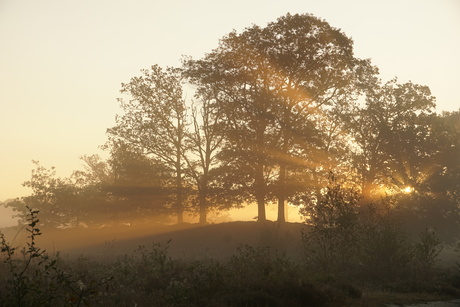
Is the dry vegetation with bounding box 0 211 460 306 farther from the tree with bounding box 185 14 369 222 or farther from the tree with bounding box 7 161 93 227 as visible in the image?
Answer: the tree with bounding box 7 161 93 227

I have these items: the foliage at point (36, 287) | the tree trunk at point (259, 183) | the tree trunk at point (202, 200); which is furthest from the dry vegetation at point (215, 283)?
the tree trunk at point (202, 200)

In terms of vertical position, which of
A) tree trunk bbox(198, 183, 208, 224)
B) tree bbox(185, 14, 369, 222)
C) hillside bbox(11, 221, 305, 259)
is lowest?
hillside bbox(11, 221, 305, 259)

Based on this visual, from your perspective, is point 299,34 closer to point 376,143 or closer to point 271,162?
point 271,162

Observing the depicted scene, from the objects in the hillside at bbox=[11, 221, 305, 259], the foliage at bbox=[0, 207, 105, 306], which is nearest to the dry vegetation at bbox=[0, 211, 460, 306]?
the foliage at bbox=[0, 207, 105, 306]

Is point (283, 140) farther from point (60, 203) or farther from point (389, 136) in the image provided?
point (60, 203)

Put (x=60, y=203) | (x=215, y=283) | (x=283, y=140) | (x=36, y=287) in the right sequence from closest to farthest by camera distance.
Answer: (x=36, y=287) < (x=215, y=283) < (x=283, y=140) < (x=60, y=203)

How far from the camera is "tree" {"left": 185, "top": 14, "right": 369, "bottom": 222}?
3428 cm

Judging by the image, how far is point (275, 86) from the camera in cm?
3516

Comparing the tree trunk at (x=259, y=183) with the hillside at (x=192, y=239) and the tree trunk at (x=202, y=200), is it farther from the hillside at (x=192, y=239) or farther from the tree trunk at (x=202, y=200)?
the tree trunk at (x=202, y=200)

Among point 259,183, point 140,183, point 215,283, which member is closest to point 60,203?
point 140,183

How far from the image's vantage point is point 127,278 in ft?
45.1

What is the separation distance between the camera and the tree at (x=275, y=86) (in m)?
34.3

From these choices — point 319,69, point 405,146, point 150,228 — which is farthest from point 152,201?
point 405,146

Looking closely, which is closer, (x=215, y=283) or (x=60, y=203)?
(x=215, y=283)
